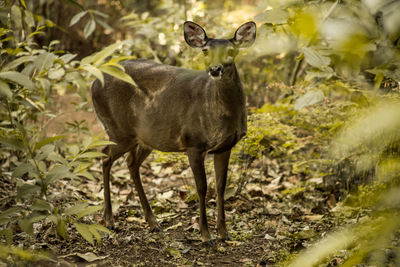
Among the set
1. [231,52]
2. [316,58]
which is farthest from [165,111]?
[316,58]

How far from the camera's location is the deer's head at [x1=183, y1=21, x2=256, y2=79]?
3.92 m

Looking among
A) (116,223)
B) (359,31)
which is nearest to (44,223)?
(116,223)

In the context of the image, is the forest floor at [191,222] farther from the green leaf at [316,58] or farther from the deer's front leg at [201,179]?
the green leaf at [316,58]

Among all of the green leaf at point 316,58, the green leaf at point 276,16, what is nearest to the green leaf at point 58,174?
the green leaf at point 276,16

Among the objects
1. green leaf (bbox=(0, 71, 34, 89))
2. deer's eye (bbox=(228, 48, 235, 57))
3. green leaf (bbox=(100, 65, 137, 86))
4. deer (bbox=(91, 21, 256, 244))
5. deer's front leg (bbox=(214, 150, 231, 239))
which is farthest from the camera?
A: deer's front leg (bbox=(214, 150, 231, 239))

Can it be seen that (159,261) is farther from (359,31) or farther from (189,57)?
(189,57)

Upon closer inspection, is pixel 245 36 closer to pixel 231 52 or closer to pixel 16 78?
pixel 231 52

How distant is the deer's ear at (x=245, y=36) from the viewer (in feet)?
13.4

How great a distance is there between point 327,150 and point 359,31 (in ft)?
14.4

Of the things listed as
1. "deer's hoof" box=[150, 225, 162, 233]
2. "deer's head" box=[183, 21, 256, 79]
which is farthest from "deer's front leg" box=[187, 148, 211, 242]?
"deer's head" box=[183, 21, 256, 79]

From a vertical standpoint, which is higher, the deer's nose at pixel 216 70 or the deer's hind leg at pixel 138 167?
the deer's nose at pixel 216 70

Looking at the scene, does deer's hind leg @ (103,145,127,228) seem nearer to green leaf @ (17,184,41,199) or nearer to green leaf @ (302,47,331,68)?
green leaf @ (17,184,41,199)

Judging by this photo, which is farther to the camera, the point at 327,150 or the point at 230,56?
the point at 327,150

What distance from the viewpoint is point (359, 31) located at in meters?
0.91
